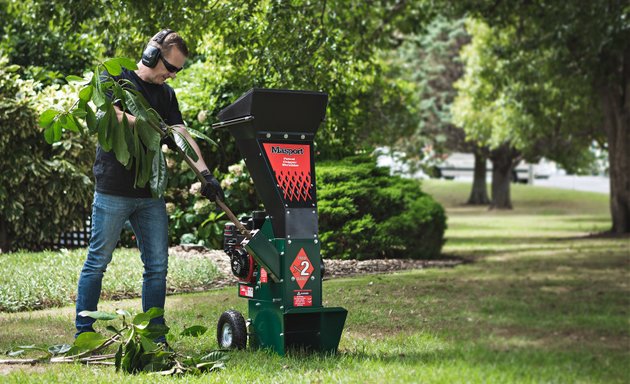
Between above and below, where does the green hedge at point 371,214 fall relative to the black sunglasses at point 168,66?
Result: below

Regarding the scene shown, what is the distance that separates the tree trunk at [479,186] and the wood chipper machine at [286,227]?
3498 centimetres

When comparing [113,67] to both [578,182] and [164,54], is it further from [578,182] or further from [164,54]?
[578,182]

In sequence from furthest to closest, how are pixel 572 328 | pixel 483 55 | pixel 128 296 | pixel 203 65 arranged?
pixel 483 55
pixel 203 65
pixel 128 296
pixel 572 328

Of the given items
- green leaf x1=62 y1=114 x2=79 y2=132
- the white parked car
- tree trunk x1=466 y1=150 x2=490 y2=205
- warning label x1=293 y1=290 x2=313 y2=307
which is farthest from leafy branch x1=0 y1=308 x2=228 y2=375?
the white parked car

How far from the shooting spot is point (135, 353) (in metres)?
5.50

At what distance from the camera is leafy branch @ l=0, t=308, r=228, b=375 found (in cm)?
549

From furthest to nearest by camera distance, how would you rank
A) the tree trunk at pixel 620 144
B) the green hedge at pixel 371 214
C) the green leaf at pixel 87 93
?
the tree trunk at pixel 620 144 < the green hedge at pixel 371 214 < the green leaf at pixel 87 93

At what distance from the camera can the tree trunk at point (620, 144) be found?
20.2m

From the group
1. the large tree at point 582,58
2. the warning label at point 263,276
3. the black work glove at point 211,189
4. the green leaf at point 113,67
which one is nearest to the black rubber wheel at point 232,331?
the warning label at point 263,276

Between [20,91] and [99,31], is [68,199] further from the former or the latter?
[99,31]

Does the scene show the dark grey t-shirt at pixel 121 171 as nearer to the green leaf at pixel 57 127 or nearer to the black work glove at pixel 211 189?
the green leaf at pixel 57 127

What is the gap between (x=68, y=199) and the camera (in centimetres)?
1230

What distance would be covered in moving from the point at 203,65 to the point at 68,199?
9.57ft

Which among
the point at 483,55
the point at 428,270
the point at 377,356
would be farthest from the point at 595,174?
the point at 377,356
